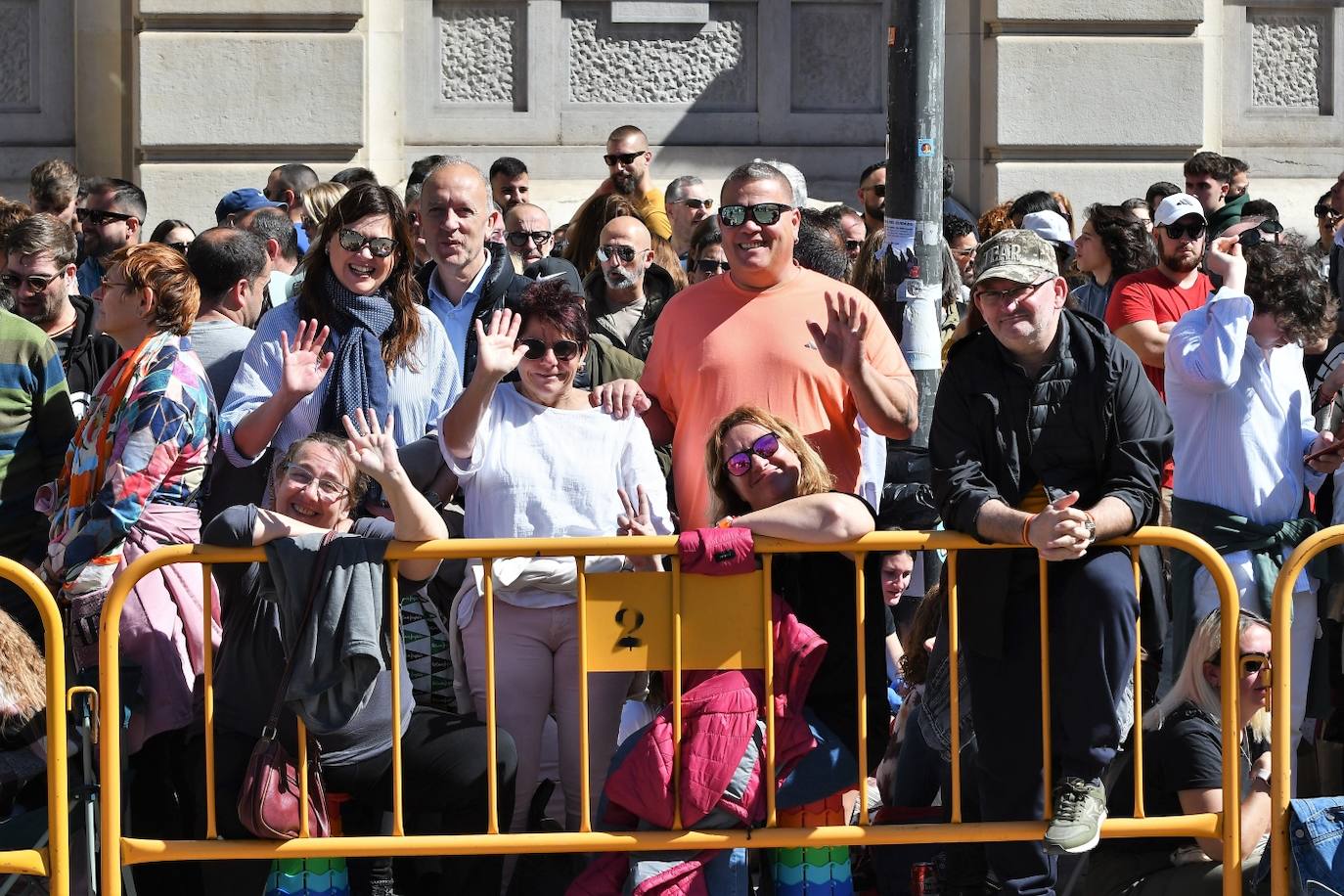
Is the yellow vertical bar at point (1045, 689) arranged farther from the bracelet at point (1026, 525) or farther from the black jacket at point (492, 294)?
the black jacket at point (492, 294)

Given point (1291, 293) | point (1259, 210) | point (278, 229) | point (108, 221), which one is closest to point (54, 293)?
point (278, 229)

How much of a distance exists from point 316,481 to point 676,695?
121 cm

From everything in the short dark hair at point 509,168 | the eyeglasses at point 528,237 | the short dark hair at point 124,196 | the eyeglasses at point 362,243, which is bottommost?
the eyeglasses at point 362,243

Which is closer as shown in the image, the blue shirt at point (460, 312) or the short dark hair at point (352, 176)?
the blue shirt at point (460, 312)

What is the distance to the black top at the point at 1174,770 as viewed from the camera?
5.22 m

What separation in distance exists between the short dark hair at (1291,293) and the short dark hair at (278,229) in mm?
3912

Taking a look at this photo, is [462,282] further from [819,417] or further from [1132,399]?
[1132,399]

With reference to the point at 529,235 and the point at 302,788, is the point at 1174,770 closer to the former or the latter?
the point at 302,788

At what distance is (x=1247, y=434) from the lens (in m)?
6.62

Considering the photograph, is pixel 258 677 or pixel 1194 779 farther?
pixel 258 677

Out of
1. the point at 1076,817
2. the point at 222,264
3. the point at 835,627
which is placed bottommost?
the point at 1076,817

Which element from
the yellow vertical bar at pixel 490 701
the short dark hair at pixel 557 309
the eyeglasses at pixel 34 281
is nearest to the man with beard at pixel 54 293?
the eyeglasses at pixel 34 281

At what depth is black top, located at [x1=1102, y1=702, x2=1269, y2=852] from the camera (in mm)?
5219

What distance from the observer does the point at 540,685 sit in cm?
552
